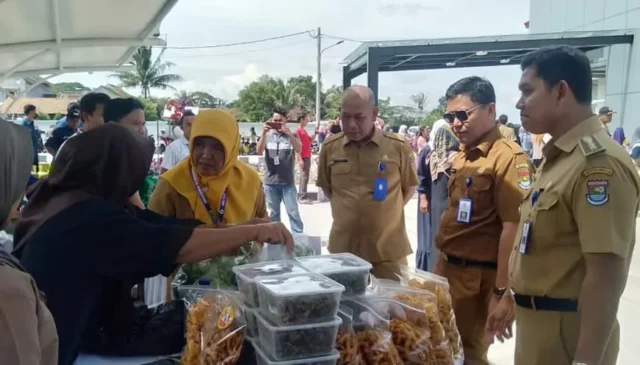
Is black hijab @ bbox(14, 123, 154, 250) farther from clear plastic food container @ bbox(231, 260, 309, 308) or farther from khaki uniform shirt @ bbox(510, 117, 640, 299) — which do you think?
khaki uniform shirt @ bbox(510, 117, 640, 299)

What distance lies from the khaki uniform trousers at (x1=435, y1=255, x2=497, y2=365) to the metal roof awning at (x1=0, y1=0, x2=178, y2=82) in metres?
3.41

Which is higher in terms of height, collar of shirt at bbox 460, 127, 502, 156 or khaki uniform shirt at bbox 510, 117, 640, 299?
collar of shirt at bbox 460, 127, 502, 156

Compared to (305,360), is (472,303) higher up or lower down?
lower down

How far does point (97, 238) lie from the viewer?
1562 mm

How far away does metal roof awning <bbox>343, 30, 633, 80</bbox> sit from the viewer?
11.4 metres

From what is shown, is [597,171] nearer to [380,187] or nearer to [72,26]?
[380,187]

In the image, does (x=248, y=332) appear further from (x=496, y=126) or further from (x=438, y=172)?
(x=438, y=172)

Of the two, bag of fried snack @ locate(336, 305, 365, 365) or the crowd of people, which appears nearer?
bag of fried snack @ locate(336, 305, 365, 365)

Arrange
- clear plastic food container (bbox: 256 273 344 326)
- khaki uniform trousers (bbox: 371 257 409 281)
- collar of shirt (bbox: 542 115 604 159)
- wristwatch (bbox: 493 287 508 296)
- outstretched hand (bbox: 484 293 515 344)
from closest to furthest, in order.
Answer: clear plastic food container (bbox: 256 273 344 326) < collar of shirt (bbox: 542 115 604 159) < outstretched hand (bbox: 484 293 515 344) < wristwatch (bbox: 493 287 508 296) < khaki uniform trousers (bbox: 371 257 409 281)

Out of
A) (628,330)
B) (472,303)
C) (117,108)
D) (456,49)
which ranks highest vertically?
(456,49)

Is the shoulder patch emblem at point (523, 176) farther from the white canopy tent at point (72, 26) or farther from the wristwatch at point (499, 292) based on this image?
the white canopy tent at point (72, 26)

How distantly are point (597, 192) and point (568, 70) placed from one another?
0.46m

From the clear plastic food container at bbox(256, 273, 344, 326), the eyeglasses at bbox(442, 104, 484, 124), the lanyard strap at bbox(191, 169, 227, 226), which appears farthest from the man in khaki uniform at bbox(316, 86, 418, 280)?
the clear plastic food container at bbox(256, 273, 344, 326)

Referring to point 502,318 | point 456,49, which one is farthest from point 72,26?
point 456,49
